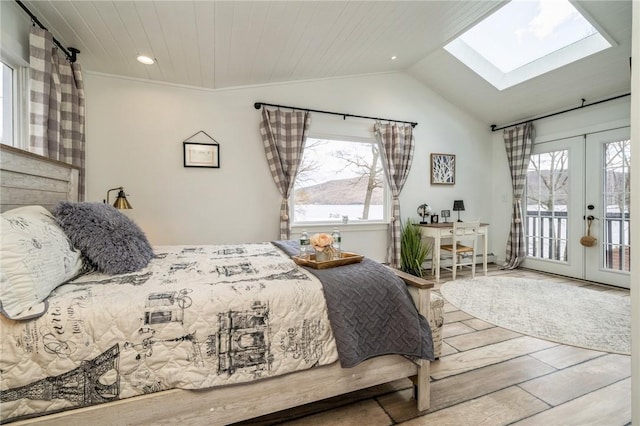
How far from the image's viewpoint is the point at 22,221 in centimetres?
122

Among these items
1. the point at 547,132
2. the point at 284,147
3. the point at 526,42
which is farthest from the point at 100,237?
the point at 547,132

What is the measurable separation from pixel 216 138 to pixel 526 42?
3.97 metres

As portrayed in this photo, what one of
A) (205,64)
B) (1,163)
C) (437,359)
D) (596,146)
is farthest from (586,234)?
(1,163)

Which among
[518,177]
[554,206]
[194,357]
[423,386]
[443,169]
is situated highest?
[443,169]

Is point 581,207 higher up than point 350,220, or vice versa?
point 581,207

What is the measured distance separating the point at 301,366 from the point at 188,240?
244 cm

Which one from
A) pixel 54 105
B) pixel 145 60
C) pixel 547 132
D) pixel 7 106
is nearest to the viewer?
pixel 7 106

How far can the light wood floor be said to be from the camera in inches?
55.5

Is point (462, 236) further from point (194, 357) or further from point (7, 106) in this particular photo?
point (7, 106)

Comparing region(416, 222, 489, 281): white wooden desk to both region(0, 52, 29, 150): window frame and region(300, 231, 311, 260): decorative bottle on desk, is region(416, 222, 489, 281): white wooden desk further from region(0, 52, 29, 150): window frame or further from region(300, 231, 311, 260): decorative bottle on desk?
region(0, 52, 29, 150): window frame

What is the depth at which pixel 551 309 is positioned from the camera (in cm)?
274

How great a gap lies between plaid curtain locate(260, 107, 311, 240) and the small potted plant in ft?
5.71

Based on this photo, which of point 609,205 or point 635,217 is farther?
point 609,205

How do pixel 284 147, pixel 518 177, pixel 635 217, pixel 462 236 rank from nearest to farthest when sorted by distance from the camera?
pixel 635 217, pixel 284 147, pixel 462 236, pixel 518 177
